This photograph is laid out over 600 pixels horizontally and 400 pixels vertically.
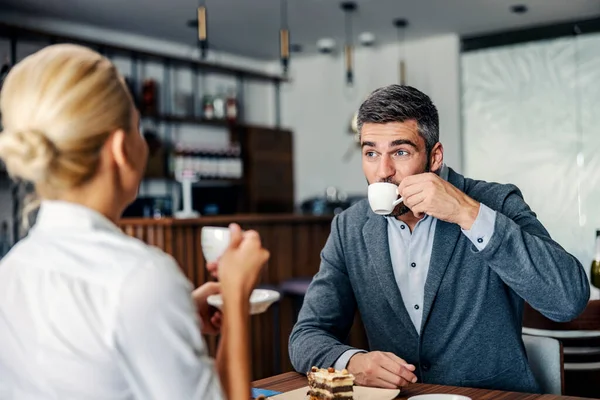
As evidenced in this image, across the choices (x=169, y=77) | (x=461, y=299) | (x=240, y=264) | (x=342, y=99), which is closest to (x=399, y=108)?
(x=461, y=299)

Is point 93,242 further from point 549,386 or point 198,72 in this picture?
point 198,72

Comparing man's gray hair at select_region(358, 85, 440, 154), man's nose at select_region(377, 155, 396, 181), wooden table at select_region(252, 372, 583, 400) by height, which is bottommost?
wooden table at select_region(252, 372, 583, 400)

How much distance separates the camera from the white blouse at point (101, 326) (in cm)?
80

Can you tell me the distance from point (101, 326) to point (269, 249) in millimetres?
4034

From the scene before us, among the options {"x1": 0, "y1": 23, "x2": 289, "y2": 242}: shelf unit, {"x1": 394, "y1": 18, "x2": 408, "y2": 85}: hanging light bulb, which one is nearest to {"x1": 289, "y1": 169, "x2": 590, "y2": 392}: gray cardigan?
{"x1": 0, "y1": 23, "x2": 289, "y2": 242}: shelf unit

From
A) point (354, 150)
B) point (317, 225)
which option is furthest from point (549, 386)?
point (354, 150)

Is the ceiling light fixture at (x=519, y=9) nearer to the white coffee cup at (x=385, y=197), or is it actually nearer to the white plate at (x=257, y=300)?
the white coffee cup at (x=385, y=197)

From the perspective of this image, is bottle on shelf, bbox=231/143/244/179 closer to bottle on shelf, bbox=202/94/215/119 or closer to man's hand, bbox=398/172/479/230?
bottle on shelf, bbox=202/94/215/119

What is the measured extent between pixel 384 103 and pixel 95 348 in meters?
1.23

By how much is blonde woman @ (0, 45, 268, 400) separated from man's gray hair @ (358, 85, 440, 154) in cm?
102

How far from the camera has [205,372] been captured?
84 cm

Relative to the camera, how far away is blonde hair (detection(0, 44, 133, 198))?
847 mm

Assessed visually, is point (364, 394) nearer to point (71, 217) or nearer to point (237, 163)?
point (71, 217)

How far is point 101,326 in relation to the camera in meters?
0.81
